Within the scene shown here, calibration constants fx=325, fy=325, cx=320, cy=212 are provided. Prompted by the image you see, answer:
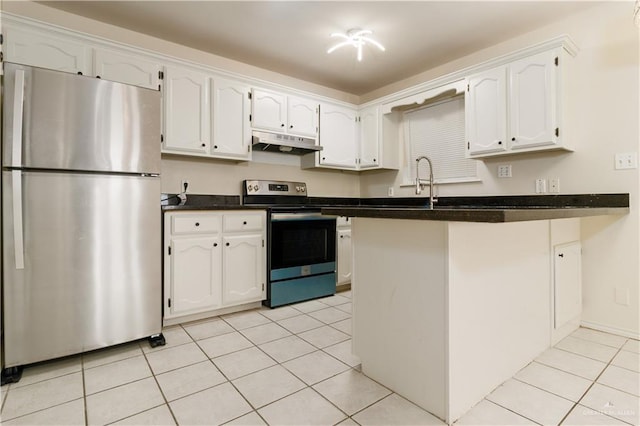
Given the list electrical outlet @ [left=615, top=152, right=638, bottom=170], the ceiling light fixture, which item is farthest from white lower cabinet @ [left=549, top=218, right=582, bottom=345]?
the ceiling light fixture

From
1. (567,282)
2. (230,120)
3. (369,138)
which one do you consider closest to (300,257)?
(230,120)

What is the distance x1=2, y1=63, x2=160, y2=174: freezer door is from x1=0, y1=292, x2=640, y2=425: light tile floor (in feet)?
3.86

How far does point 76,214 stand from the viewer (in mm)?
1894

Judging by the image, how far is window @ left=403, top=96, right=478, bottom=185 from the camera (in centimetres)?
344

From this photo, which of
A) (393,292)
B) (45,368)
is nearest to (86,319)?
(45,368)

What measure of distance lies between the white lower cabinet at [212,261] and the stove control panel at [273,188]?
0.60m

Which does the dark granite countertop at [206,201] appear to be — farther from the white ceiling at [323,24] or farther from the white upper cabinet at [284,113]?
the white ceiling at [323,24]

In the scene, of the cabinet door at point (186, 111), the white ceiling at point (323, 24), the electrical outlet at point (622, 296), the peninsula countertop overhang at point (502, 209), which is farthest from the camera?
the cabinet door at point (186, 111)

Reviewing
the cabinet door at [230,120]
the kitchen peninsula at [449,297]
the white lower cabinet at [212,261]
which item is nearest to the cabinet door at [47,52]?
the cabinet door at [230,120]

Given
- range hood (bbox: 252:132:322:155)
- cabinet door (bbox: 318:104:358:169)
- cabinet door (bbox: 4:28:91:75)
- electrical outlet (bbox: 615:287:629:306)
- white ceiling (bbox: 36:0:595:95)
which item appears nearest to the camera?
cabinet door (bbox: 4:28:91:75)

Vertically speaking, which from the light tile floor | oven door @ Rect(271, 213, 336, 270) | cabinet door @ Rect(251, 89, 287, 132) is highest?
cabinet door @ Rect(251, 89, 287, 132)

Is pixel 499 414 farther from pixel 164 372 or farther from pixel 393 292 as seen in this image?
pixel 164 372

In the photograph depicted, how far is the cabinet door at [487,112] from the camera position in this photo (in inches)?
107

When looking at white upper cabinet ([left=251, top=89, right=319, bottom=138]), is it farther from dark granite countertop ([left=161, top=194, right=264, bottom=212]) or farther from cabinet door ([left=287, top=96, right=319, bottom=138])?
dark granite countertop ([left=161, top=194, right=264, bottom=212])
